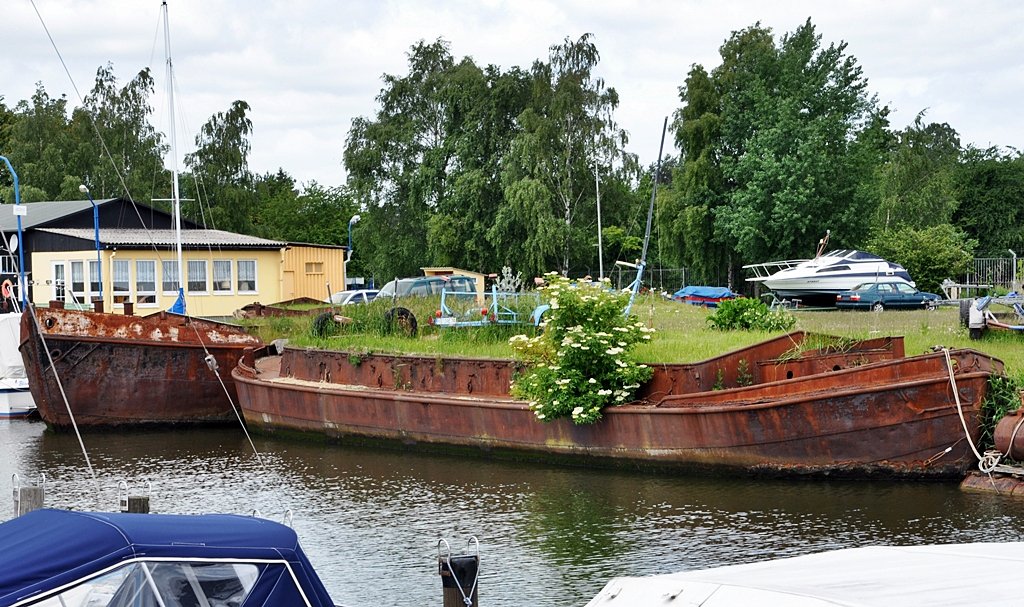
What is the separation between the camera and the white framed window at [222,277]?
37094 millimetres

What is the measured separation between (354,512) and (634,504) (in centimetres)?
389

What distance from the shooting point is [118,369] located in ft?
78.1

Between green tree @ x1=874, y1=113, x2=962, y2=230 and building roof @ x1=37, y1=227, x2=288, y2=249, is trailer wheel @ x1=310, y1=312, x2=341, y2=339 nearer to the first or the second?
building roof @ x1=37, y1=227, x2=288, y2=249

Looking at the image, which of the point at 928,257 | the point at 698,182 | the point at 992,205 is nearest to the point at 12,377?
the point at 698,182

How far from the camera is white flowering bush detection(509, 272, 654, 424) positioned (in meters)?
17.8

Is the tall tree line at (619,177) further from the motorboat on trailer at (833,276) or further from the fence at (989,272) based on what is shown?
the motorboat on trailer at (833,276)

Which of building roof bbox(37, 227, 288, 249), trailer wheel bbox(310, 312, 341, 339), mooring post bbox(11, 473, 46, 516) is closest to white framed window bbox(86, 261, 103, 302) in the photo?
building roof bbox(37, 227, 288, 249)

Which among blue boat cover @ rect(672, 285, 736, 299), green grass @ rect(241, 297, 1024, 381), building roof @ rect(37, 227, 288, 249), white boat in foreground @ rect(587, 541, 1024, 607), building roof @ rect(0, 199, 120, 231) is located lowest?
white boat in foreground @ rect(587, 541, 1024, 607)

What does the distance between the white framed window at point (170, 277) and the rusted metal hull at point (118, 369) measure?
11.8m

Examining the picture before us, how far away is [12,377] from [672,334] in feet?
55.0

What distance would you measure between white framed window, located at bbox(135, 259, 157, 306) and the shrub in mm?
20659

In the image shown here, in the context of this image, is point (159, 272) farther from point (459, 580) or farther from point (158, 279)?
point (459, 580)

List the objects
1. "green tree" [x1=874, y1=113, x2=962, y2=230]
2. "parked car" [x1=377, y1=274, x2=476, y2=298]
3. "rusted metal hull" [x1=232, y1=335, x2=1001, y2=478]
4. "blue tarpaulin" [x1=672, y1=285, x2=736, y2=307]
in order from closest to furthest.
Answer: "rusted metal hull" [x1=232, y1=335, x2=1001, y2=478] < "parked car" [x1=377, y1=274, x2=476, y2=298] < "blue tarpaulin" [x1=672, y1=285, x2=736, y2=307] < "green tree" [x1=874, y1=113, x2=962, y2=230]

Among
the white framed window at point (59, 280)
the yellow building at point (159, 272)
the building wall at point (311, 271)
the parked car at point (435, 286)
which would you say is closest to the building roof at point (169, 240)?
the yellow building at point (159, 272)
